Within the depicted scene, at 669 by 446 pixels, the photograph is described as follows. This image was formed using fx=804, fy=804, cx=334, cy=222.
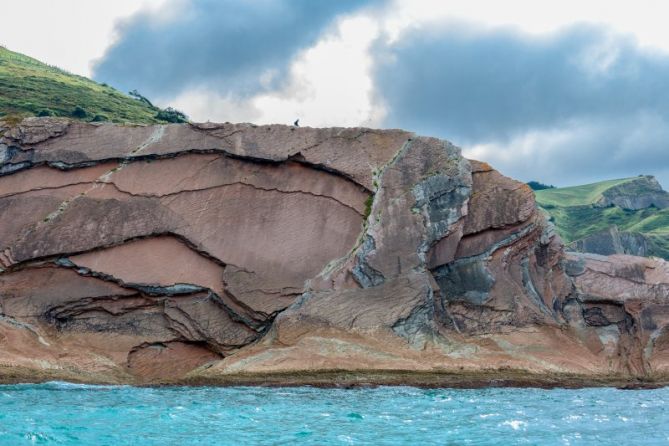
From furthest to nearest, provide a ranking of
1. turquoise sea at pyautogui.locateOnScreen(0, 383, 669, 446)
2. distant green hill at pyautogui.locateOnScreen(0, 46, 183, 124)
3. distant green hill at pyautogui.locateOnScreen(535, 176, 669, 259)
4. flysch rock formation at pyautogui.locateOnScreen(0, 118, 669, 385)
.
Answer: distant green hill at pyautogui.locateOnScreen(535, 176, 669, 259) → distant green hill at pyautogui.locateOnScreen(0, 46, 183, 124) → flysch rock formation at pyautogui.locateOnScreen(0, 118, 669, 385) → turquoise sea at pyautogui.locateOnScreen(0, 383, 669, 446)

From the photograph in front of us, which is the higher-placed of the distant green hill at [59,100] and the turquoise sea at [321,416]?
the distant green hill at [59,100]

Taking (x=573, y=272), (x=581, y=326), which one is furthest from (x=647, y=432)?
(x=573, y=272)

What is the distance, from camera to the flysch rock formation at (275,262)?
29.0 meters

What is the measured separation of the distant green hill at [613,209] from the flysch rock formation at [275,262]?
2426 inches

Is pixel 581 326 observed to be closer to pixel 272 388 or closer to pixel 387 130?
pixel 387 130

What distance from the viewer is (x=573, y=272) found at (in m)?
39.0

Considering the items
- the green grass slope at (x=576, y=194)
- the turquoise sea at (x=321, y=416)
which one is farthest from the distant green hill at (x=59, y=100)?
the green grass slope at (x=576, y=194)

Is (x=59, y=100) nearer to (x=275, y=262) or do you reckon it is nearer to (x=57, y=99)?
(x=57, y=99)

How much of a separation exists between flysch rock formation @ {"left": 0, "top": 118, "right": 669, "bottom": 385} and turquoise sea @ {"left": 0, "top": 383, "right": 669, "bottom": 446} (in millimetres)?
3286

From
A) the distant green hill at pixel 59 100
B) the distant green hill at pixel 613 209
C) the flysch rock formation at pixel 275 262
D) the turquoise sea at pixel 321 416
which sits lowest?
the turquoise sea at pixel 321 416

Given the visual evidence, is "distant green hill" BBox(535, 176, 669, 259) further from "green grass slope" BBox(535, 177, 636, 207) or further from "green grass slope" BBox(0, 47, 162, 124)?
"green grass slope" BBox(0, 47, 162, 124)

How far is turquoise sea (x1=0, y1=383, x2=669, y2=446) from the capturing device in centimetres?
1639

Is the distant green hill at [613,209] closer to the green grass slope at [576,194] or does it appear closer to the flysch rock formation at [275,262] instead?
the green grass slope at [576,194]

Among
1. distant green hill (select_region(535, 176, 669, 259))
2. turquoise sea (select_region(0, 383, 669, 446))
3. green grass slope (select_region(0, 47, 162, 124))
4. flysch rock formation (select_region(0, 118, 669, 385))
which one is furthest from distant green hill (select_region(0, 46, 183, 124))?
distant green hill (select_region(535, 176, 669, 259))
